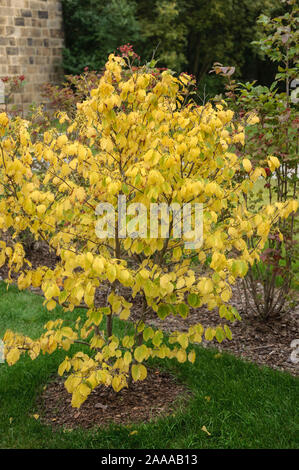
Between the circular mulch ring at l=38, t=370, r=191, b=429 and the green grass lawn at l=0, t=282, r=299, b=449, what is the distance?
71 mm

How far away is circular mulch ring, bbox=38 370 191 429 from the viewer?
301 centimetres

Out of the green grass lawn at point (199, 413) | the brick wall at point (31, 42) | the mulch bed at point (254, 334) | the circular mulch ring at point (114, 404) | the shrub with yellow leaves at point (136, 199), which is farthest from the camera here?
the brick wall at point (31, 42)

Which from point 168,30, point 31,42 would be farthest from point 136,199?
point 168,30

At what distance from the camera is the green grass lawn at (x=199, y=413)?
2.80 m

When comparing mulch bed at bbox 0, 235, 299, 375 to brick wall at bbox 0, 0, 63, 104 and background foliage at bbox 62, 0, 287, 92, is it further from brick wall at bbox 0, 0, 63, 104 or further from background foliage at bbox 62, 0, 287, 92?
background foliage at bbox 62, 0, 287, 92

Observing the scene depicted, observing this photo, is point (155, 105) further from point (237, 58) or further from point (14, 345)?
point (237, 58)

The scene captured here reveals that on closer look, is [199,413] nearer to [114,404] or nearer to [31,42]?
[114,404]

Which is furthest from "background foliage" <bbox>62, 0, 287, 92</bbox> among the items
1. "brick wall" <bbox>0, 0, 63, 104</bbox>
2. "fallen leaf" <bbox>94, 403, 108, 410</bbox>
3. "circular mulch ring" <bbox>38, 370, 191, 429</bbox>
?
"fallen leaf" <bbox>94, 403, 108, 410</bbox>

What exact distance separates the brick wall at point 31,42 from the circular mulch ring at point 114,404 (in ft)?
45.2

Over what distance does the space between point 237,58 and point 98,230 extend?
19.2m

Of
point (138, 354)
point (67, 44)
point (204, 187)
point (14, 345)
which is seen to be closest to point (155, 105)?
point (204, 187)

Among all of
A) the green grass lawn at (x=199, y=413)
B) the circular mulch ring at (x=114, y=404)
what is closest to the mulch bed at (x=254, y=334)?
the green grass lawn at (x=199, y=413)

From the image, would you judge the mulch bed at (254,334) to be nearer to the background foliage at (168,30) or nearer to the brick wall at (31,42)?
the brick wall at (31,42)

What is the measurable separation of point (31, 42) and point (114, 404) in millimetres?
14627
